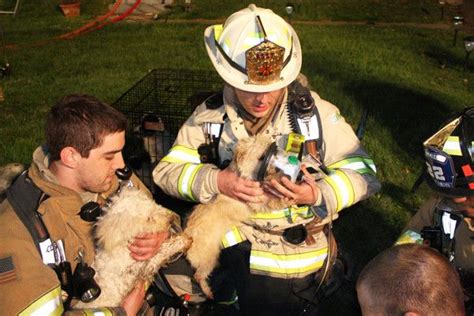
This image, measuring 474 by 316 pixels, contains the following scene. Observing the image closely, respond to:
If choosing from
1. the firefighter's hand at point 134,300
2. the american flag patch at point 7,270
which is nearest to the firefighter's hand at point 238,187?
the firefighter's hand at point 134,300

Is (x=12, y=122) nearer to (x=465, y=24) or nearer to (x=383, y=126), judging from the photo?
(x=383, y=126)

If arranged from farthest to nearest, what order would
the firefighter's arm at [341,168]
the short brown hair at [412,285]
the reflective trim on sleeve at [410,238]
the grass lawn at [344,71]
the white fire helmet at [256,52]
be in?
1. the grass lawn at [344,71]
2. the reflective trim on sleeve at [410,238]
3. the firefighter's arm at [341,168]
4. the white fire helmet at [256,52]
5. the short brown hair at [412,285]

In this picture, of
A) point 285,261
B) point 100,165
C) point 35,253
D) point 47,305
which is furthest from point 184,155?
point 47,305

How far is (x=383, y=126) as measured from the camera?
29.3 feet

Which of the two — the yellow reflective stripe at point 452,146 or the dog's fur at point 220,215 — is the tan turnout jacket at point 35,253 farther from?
the yellow reflective stripe at point 452,146

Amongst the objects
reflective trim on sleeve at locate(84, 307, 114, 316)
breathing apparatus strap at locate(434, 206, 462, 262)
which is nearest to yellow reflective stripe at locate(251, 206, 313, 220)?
breathing apparatus strap at locate(434, 206, 462, 262)

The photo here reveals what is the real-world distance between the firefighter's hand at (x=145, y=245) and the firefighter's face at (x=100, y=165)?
1.45 feet

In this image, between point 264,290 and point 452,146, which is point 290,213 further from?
point 452,146

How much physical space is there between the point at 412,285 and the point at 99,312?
1.98 meters

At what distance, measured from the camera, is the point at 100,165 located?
360cm

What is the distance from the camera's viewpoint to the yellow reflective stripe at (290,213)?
3854 millimetres

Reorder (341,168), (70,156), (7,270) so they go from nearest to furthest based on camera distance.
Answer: (7,270) → (70,156) → (341,168)

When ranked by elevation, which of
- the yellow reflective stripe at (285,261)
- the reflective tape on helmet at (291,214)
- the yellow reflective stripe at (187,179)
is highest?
the yellow reflective stripe at (187,179)

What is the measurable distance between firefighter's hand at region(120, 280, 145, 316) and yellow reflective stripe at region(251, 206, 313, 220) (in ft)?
3.25
